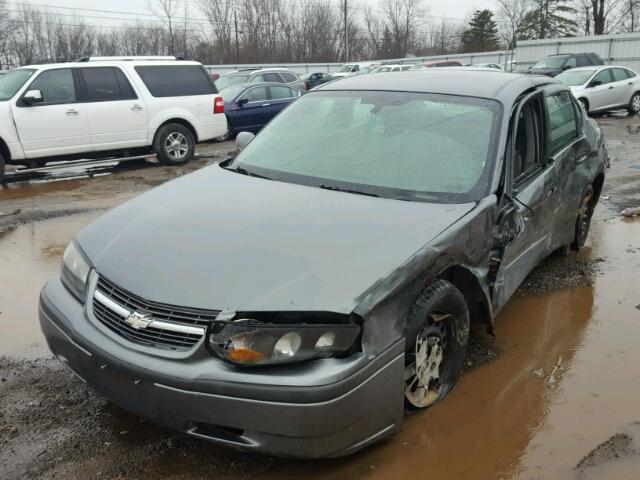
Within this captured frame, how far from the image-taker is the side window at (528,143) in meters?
3.81

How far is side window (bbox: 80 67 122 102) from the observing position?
33.3 feet

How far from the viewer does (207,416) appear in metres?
2.35

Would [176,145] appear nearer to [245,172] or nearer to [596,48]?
[245,172]

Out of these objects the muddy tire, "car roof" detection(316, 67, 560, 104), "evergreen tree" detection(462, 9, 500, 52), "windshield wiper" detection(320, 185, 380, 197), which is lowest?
the muddy tire

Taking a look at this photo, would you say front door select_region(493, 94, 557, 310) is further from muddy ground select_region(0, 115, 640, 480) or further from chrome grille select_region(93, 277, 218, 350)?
chrome grille select_region(93, 277, 218, 350)

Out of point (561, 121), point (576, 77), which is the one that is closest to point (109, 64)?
point (561, 121)

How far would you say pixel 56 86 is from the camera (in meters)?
9.84

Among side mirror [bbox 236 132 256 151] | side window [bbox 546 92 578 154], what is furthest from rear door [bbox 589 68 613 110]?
side mirror [bbox 236 132 256 151]

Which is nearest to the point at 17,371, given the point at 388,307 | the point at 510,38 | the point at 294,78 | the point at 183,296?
the point at 183,296

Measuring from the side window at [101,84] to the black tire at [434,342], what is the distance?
886 cm

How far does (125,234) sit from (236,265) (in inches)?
30.9

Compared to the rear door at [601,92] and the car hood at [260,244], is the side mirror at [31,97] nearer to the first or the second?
the car hood at [260,244]

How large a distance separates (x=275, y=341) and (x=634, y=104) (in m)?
20.3

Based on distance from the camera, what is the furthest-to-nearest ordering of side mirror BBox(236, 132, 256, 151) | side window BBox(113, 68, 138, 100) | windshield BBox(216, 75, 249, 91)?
windshield BBox(216, 75, 249, 91), side window BBox(113, 68, 138, 100), side mirror BBox(236, 132, 256, 151)
